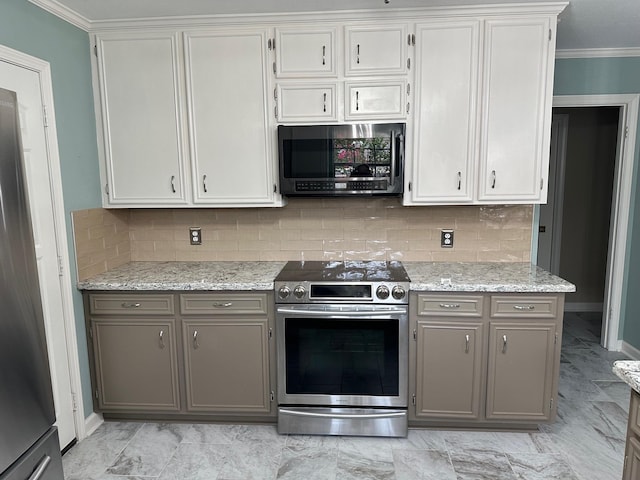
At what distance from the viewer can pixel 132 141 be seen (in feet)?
8.73

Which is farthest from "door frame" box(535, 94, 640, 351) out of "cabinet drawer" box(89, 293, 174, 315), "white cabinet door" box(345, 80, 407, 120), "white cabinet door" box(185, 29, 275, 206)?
"cabinet drawer" box(89, 293, 174, 315)

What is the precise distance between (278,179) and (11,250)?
160cm

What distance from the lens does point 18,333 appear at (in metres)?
1.23

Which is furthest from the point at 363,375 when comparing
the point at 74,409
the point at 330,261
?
the point at 74,409

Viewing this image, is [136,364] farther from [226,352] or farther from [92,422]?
[226,352]

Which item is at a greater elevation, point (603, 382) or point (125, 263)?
point (125, 263)

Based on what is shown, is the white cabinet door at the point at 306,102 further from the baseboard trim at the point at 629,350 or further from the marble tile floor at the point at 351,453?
the baseboard trim at the point at 629,350

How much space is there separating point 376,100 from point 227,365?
6.11 ft

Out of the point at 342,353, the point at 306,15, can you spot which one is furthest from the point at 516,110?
the point at 342,353

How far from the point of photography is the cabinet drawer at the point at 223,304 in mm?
2426

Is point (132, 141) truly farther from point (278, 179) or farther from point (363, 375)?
point (363, 375)

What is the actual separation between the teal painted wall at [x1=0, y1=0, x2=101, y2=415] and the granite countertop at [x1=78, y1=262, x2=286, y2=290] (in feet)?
0.77

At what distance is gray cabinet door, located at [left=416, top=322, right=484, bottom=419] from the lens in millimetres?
2369

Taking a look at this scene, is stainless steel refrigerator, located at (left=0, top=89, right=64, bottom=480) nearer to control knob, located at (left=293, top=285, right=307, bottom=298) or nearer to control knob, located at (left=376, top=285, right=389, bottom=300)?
control knob, located at (left=293, top=285, right=307, bottom=298)
